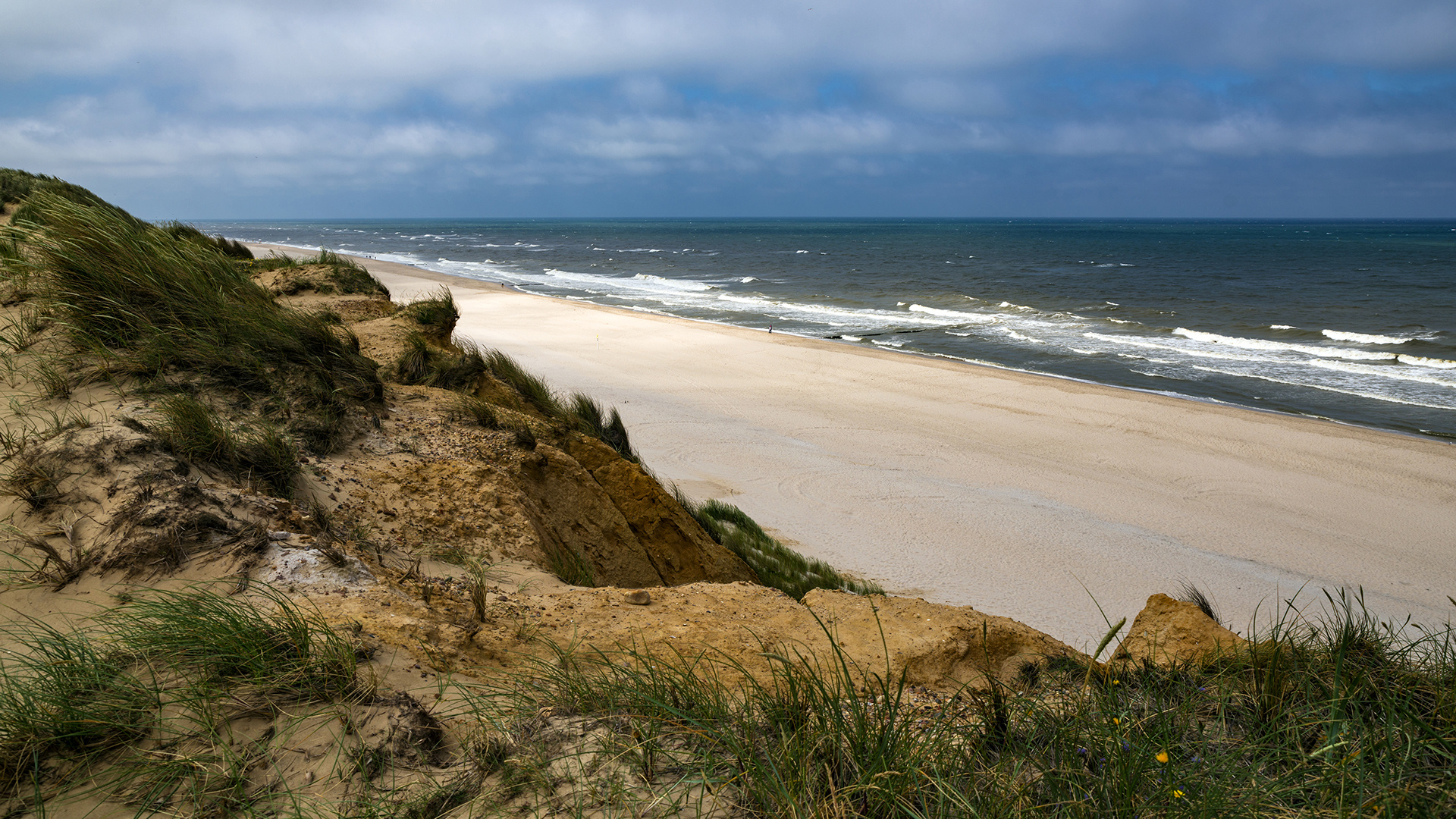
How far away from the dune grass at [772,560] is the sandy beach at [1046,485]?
47cm

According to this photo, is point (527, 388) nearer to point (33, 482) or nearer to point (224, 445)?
point (224, 445)

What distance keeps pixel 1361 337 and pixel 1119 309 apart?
932cm

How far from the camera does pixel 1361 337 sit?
25969 millimetres

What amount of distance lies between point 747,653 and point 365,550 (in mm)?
1997

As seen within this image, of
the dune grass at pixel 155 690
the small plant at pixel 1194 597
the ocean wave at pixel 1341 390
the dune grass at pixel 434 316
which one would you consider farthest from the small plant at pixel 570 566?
the ocean wave at pixel 1341 390

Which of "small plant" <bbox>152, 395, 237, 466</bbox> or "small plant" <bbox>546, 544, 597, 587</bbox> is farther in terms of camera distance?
"small plant" <bbox>546, 544, 597, 587</bbox>

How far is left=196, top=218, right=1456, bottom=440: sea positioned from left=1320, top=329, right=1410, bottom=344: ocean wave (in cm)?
11

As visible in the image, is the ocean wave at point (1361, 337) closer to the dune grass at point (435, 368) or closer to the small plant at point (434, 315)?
the small plant at point (434, 315)

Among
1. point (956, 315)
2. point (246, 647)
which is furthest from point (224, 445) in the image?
point (956, 315)

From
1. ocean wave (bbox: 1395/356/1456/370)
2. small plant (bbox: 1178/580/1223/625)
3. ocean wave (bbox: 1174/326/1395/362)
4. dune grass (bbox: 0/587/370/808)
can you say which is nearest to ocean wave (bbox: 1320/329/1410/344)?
ocean wave (bbox: 1174/326/1395/362)

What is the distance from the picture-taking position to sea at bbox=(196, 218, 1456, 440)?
19422 mm

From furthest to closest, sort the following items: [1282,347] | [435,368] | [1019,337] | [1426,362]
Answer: [1019,337] → [1282,347] → [1426,362] → [435,368]

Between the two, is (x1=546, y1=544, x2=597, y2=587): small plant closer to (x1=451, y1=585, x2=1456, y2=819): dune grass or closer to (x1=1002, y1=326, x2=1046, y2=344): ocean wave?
(x1=451, y1=585, x2=1456, y2=819): dune grass

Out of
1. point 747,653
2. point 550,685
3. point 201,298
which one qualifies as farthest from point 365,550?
point 201,298
